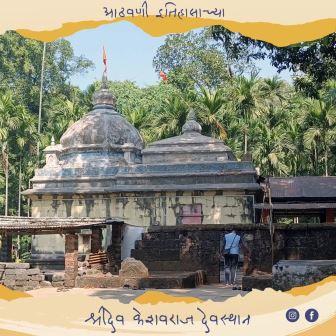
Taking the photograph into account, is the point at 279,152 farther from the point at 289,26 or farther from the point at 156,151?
the point at 289,26

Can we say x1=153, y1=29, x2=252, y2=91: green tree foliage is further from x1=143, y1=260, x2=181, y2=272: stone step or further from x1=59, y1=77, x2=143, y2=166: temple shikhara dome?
x1=143, y1=260, x2=181, y2=272: stone step

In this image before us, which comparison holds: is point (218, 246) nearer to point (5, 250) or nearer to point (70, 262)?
point (70, 262)

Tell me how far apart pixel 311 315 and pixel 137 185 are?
1601cm

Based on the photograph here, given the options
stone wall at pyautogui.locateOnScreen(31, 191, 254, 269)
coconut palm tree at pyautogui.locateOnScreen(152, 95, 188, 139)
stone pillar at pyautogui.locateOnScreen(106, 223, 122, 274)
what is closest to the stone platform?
stone pillar at pyautogui.locateOnScreen(106, 223, 122, 274)

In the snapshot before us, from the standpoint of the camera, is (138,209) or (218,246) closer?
(218,246)

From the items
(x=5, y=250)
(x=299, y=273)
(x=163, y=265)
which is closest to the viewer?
(x=299, y=273)

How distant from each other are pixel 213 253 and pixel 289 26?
9124 millimetres

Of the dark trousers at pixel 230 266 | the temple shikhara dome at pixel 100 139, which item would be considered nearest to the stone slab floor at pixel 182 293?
the dark trousers at pixel 230 266

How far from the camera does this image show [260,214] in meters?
21.5

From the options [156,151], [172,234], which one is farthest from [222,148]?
[172,234]

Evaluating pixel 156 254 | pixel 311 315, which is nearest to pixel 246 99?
pixel 156 254

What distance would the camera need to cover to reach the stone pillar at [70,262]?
612 inches

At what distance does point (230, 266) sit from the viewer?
13875 millimetres

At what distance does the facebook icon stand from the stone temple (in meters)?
13.0
